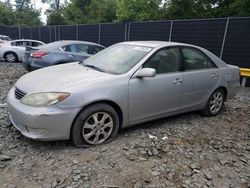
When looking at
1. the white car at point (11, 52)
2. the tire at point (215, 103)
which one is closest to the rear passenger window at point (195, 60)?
the tire at point (215, 103)

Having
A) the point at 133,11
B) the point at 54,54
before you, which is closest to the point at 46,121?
the point at 54,54

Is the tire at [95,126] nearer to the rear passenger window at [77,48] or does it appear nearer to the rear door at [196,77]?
the rear door at [196,77]

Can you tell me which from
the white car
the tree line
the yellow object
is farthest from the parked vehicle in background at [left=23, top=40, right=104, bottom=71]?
the tree line

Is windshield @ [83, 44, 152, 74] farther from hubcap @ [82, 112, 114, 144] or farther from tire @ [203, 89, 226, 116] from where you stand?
tire @ [203, 89, 226, 116]

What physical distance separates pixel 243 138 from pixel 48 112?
125 inches

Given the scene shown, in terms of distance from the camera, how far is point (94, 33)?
50.5 ft

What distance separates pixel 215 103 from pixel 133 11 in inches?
886

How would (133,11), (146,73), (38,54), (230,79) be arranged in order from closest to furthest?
(146,73)
(230,79)
(38,54)
(133,11)

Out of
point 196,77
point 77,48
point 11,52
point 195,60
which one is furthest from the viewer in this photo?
point 11,52

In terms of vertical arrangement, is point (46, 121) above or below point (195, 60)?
below

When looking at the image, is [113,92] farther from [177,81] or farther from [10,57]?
[10,57]

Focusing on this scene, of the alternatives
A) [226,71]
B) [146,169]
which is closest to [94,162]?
[146,169]

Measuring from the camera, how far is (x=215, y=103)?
18.1 feet

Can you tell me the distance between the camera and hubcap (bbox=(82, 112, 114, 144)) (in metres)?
3.75
